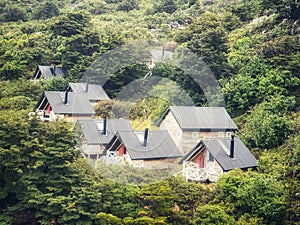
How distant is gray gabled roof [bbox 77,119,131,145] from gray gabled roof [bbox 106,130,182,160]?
1.55 metres

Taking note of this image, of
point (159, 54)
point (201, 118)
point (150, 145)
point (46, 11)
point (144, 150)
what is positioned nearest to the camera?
point (144, 150)

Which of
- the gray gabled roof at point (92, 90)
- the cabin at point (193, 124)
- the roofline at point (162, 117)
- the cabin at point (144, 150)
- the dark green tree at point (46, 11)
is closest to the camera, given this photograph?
the cabin at point (144, 150)

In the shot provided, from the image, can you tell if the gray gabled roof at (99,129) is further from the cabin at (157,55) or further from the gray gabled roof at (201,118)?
the cabin at (157,55)

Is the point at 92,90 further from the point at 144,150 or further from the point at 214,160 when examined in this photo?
the point at 214,160

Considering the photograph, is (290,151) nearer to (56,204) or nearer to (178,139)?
(178,139)

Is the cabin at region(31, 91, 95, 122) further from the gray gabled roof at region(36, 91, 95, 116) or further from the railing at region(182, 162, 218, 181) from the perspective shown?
the railing at region(182, 162, 218, 181)

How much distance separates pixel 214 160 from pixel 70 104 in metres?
10.2

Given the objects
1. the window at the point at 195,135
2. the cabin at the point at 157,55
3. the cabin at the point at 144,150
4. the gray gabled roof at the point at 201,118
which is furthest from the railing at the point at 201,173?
the cabin at the point at 157,55

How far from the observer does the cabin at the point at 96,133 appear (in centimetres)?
2144

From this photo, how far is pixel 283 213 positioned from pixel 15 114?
10.5 m

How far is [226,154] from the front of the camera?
18500mm

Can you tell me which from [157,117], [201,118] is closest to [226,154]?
[201,118]

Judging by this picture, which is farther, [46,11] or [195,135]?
[46,11]

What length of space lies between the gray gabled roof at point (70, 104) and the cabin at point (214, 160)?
8.49m
